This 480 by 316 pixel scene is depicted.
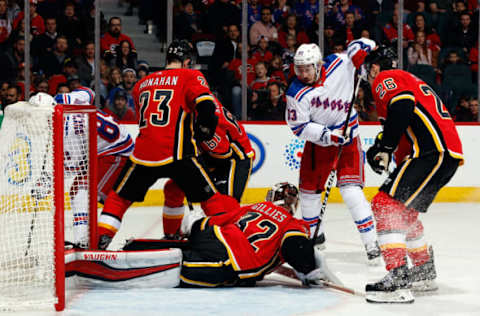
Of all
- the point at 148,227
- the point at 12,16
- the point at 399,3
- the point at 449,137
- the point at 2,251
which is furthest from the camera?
the point at 399,3

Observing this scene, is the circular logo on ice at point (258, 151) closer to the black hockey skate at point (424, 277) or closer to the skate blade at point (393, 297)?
the black hockey skate at point (424, 277)

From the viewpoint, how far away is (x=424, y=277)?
3.64 m

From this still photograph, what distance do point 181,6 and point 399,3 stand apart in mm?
1986

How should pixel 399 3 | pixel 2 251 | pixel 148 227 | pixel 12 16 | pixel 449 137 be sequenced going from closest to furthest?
pixel 449 137 < pixel 2 251 < pixel 148 227 < pixel 12 16 < pixel 399 3

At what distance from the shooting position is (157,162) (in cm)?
390

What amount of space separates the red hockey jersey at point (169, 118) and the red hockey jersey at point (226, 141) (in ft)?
2.30

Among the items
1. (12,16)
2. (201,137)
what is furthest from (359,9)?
(201,137)

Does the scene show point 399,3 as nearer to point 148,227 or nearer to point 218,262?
point 148,227

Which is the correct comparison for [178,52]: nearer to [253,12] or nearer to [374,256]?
[374,256]

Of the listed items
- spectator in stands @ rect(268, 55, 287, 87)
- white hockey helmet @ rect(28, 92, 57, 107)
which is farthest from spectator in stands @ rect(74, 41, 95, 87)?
white hockey helmet @ rect(28, 92, 57, 107)

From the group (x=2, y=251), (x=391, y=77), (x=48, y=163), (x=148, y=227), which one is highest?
(x=391, y=77)

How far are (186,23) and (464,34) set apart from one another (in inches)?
106

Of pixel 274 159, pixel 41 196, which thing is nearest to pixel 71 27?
pixel 274 159

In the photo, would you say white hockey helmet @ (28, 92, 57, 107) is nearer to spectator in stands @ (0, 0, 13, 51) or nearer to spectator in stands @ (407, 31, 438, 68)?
spectator in stands @ (0, 0, 13, 51)
